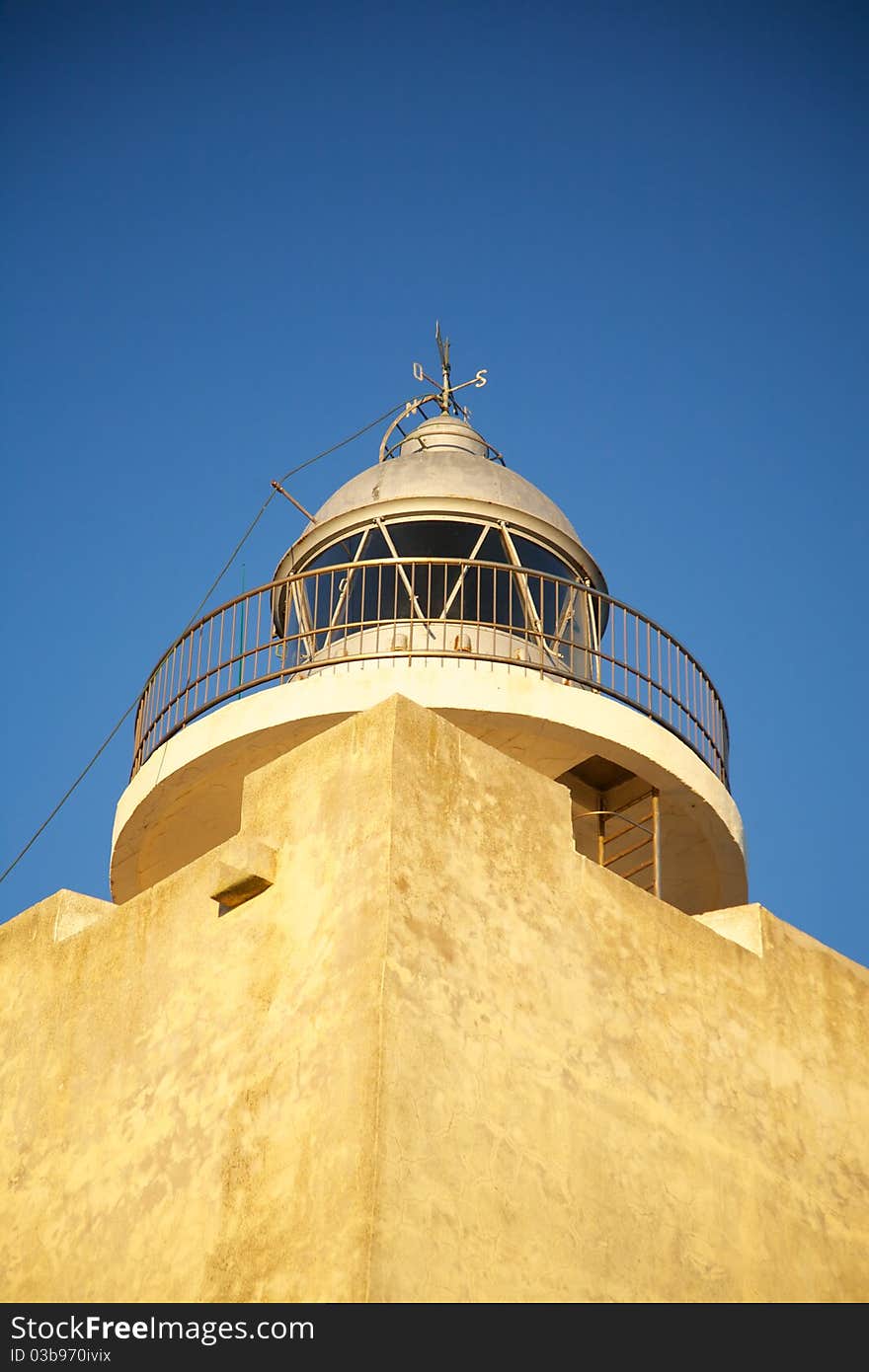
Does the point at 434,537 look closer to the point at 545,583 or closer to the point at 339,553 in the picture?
the point at 339,553

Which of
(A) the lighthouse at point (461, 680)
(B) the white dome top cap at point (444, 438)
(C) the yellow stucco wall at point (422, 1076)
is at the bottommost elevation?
(C) the yellow stucco wall at point (422, 1076)

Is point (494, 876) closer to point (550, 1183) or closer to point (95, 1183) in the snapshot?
point (550, 1183)

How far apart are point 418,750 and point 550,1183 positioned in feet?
9.60

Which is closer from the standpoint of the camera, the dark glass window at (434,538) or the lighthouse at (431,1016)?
the lighthouse at (431,1016)

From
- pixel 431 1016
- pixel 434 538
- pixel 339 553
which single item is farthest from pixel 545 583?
pixel 431 1016

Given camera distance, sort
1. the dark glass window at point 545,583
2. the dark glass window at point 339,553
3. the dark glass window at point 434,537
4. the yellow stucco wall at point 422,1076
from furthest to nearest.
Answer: the dark glass window at point 339,553
the dark glass window at point 434,537
the dark glass window at point 545,583
the yellow stucco wall at point 422,1076

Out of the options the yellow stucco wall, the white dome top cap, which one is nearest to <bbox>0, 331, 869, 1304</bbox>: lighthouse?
the yellow stucco wall

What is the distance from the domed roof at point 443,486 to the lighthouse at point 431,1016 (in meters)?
1.05

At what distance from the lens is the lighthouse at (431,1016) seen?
36.4 feet

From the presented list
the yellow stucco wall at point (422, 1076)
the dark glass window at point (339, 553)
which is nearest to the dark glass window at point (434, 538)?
the dark glass window at point (339, 553)

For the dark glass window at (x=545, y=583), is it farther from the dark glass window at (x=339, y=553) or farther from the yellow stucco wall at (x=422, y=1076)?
the yellow stucco wall at (x=422, y=1076)

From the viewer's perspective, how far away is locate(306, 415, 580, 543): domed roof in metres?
17.7

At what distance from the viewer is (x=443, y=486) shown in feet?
58.0

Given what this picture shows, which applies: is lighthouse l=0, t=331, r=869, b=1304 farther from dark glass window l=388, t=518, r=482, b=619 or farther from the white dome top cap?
the white dome top cap
